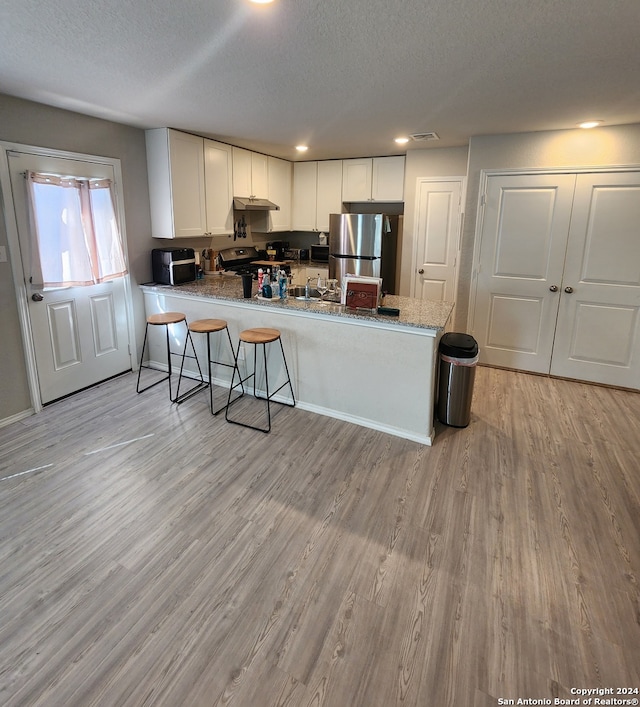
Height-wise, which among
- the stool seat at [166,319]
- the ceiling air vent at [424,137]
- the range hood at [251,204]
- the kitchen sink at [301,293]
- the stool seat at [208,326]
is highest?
the ceiling air vent at [424,137]

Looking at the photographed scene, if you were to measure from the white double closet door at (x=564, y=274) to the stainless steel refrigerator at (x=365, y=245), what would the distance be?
1.16 m

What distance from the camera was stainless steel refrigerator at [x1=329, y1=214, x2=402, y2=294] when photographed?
16.5ft

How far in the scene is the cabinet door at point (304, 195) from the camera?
5.93 metres

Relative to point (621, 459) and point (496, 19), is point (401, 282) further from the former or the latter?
point (496, 19)

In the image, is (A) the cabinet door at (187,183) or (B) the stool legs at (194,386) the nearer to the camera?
(B) the stool legs at (194,386)

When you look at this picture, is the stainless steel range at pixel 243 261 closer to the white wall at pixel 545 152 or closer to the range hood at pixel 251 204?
the range hood at pixel 251 204

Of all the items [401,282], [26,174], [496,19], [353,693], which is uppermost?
[496,19]

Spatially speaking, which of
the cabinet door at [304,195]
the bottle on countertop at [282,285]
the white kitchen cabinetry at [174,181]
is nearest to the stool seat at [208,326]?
the bottle on countertop at [282,285]

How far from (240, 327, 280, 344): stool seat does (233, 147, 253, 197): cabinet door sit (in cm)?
231

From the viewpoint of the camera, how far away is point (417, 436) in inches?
122

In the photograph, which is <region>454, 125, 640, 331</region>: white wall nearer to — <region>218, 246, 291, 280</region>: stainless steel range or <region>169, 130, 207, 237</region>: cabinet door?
<region>218, 246, 291, 280</region>: stainless steel range

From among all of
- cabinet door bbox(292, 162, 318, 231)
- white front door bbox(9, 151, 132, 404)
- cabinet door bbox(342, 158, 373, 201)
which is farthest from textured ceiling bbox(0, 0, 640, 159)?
cabinet door bbox(292, 162, 318, 231)

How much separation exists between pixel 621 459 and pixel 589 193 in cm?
244

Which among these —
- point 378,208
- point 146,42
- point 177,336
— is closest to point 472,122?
point 378,208
